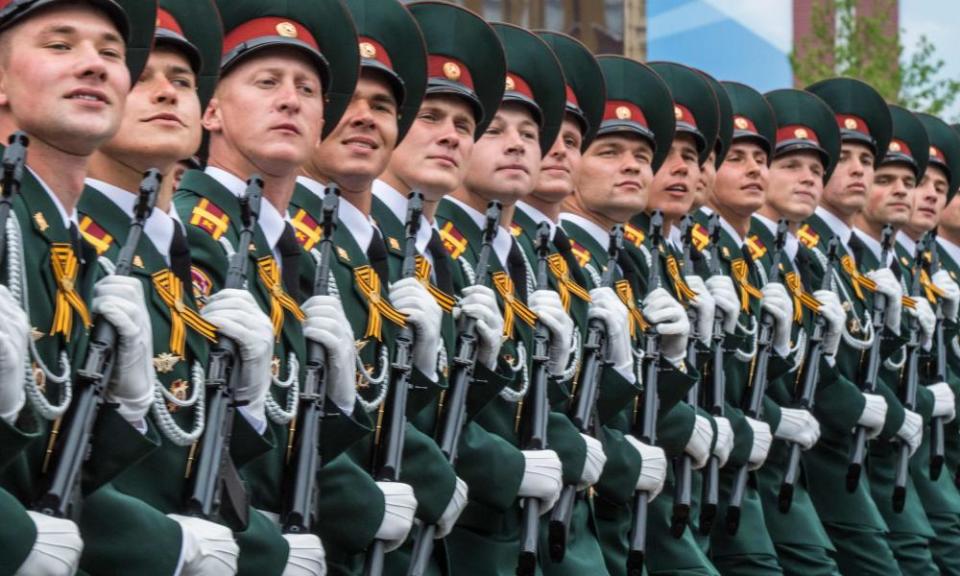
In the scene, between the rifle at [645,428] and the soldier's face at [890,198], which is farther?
the soldier's face at [890,198]

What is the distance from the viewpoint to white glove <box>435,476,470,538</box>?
6.67 meters

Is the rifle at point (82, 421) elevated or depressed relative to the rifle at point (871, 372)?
depressed

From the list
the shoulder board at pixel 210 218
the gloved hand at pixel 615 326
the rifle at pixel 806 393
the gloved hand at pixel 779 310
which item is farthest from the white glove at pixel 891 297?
the shoulder board at pixel 210 218

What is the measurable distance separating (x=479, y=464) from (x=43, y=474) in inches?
92.3

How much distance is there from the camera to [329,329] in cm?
603

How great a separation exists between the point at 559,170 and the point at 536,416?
1.20m

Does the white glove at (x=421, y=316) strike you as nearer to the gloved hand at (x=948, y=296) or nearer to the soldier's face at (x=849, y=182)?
the soldier's face at (x=849, y=182)

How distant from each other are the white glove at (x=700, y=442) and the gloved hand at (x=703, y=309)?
Answer: 0.37 m

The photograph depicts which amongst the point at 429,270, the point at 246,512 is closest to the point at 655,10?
the point at 429,270

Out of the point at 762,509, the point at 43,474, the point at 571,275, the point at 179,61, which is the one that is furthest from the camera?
the point at 762,509

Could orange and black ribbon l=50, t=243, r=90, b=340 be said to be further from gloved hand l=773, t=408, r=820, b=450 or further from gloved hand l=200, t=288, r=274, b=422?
gloved hand l=773, t=408, r=820, b=450

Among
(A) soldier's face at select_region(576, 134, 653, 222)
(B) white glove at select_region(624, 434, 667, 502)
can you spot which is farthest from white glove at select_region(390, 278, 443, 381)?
(A) soldier's face at select_region(576, 134, 653, 222)

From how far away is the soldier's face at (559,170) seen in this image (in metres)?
8.20

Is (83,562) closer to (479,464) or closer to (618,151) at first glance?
(479,464)
